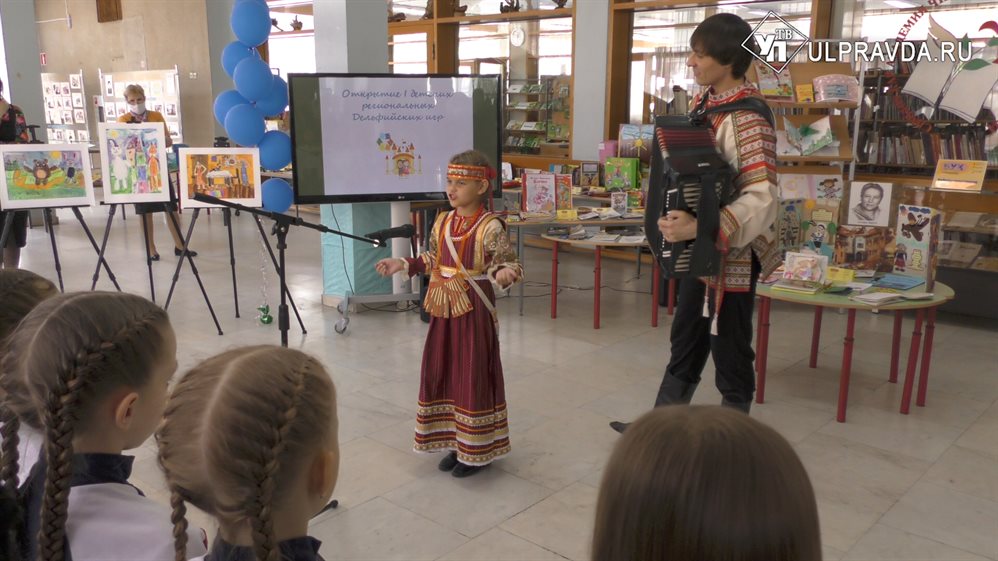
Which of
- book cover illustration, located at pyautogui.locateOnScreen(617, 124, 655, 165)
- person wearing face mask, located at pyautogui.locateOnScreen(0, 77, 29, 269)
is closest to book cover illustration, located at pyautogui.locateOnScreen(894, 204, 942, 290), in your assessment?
book cover illustration, located at pyautogui.locateOnScreen(617, 124, 655, 165)

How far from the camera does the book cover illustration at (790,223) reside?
196 inches

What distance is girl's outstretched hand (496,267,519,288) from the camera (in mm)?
A: 2902

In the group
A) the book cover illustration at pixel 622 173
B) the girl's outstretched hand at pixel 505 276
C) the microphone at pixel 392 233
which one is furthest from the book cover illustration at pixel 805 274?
the book cover illustration at pixel 622 173

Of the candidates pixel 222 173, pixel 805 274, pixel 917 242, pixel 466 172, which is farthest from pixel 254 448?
pixel 222 173

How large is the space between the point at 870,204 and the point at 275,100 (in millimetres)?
3839

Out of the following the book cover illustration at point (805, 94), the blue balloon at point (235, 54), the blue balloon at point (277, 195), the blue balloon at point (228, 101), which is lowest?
the blue balloon at point (277, 195)

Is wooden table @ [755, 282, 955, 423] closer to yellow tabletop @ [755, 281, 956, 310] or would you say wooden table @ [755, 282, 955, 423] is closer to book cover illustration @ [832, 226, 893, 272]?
yellow tabletop @ [755, 281, 956, 310]

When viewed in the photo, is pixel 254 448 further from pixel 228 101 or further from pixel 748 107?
pixel 228 101

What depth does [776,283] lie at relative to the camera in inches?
152

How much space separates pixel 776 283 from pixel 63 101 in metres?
13.5

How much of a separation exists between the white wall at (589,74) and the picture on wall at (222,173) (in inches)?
154

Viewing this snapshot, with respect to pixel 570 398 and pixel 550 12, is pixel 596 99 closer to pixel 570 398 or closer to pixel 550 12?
pixel 550 12

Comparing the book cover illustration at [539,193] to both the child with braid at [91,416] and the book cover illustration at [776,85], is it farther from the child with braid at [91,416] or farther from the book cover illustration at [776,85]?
the child with braid at [91,416]

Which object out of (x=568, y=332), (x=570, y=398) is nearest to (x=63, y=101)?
(x=568, y=332)
